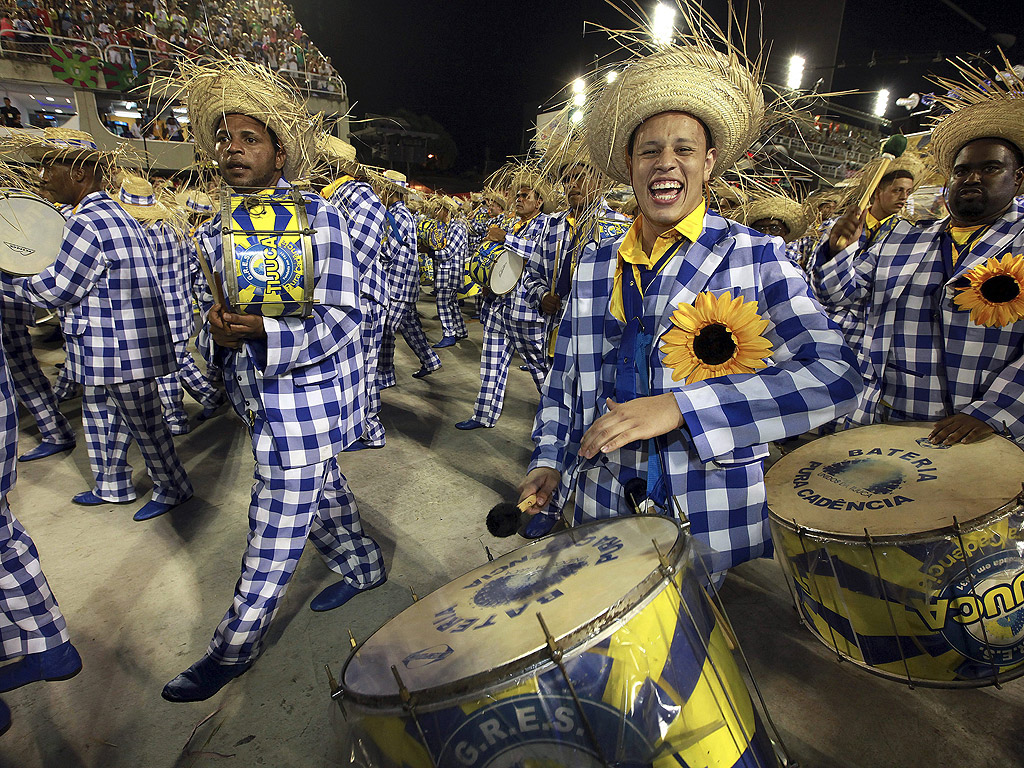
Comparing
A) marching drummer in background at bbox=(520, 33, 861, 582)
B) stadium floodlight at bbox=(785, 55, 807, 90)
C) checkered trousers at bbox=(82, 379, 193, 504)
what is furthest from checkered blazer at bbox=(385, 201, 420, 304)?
stadium floodlight at bbox=(785, 55, 807, 90)

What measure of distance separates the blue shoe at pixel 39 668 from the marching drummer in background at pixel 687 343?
6.78 feet

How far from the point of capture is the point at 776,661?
7.36ft

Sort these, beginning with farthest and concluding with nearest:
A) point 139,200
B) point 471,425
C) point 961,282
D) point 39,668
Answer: point 471,425
point 139,200
point 961,282
point 39,668

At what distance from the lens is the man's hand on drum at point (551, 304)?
151 inches

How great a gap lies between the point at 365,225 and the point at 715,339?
3.26 metres

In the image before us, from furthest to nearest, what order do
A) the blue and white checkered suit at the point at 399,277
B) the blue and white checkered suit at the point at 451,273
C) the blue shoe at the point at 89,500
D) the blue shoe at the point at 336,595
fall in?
the blue and white checkered suit at the point at 451,273 → the blue and white checkered suit at the point at 399,277 → the blue shoe at the point at 89,500 → the blue shoe at the point at 336,595

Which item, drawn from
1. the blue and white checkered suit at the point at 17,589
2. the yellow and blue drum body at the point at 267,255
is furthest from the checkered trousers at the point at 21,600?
Result: the yellow and blue drum body at the point at 267,255

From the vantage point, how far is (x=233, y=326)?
189 centimetres

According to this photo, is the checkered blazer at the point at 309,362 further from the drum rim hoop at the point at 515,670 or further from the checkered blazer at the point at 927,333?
the checkered blazer at the point at 927,333

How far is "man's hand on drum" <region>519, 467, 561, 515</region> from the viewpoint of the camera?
5.07 feet

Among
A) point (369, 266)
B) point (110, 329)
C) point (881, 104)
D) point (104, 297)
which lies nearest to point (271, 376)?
point (110, 329)

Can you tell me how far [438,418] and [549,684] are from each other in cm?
453

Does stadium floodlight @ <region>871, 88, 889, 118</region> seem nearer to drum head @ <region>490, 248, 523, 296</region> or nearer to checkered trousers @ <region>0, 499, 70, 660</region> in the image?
drum head @ <region>490, 248, 523, 296</region>

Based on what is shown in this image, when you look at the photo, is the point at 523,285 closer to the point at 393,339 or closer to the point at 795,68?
the point at 393,339
